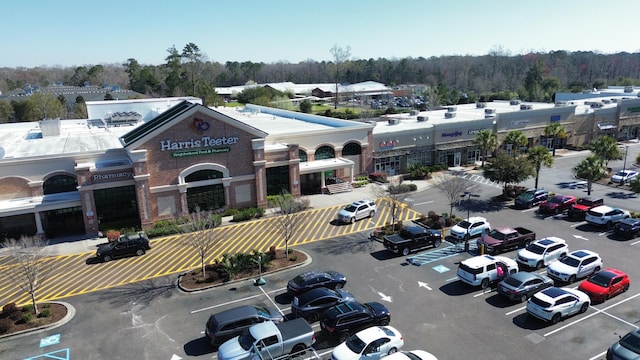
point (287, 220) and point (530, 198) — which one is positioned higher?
point (287, 220)

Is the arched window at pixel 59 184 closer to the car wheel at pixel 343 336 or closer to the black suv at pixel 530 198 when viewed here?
the car wheel at pixel 343 336

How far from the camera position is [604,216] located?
34.3 m

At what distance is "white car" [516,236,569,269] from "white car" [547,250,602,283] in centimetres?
80

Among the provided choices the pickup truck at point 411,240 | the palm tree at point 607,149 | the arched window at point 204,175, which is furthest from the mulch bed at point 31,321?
the palm tree at point 607,149

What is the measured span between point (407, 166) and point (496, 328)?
3394 centimetres

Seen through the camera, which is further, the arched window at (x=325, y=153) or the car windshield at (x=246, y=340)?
the arched window at (x=325, y=153)

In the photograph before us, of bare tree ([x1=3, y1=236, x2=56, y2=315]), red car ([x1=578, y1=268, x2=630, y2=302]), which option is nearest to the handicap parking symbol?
bare tree ([x1=3, y1=236, x2=56, y2=315])

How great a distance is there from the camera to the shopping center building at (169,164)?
116 feet

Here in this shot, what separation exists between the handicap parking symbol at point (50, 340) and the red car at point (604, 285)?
27.5m

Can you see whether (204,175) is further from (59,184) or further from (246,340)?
(246,340)

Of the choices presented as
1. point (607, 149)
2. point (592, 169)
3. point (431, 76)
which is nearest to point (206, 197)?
point (592, 169)

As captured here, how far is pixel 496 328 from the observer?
2159 cm

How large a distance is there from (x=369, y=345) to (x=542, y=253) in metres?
15.7

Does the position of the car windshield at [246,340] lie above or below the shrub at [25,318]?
above
